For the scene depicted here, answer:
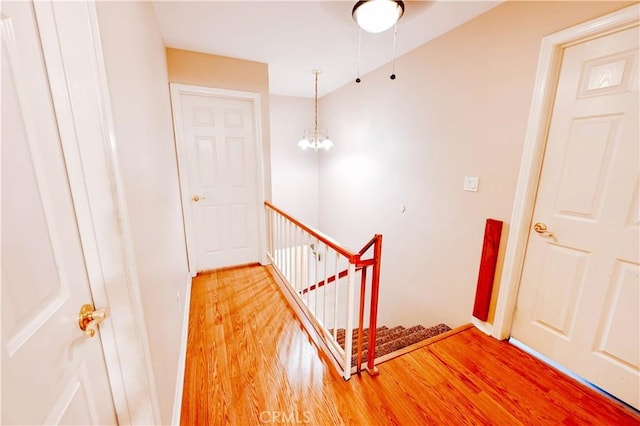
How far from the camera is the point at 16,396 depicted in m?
0.44

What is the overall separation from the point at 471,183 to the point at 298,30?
1889 mm

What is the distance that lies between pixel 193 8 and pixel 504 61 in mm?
2225

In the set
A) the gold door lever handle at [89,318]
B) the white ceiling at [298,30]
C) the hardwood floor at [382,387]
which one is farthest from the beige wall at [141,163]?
the white ceiling at [298,30]

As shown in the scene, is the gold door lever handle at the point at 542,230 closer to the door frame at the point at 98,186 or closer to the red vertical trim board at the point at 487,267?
the red vertical trim board at the point at 487,267

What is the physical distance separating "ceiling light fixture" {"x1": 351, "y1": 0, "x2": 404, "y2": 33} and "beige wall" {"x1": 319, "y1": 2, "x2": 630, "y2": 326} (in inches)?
31.2

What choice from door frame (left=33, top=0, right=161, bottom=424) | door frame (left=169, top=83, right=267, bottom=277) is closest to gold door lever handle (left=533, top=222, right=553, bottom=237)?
door frame (left=33, top=0, right=161, bottom=424)

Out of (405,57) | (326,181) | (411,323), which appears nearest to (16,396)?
(411,323)

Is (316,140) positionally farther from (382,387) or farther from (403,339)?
(382,387)

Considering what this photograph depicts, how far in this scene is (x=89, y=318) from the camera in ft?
2.19

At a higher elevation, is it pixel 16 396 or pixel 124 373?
pixel 16 396

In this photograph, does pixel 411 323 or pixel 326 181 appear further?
pixel 326 181

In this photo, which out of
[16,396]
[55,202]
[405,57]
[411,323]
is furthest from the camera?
[411,323]

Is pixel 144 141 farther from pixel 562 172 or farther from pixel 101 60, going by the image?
pixel 562 172

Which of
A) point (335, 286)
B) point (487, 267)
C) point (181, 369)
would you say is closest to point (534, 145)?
point (487, 267)
